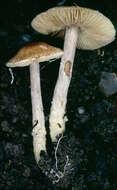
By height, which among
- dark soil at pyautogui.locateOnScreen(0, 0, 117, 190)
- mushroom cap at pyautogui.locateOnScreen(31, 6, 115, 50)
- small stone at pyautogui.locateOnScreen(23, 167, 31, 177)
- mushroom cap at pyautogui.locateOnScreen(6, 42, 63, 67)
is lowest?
small stone at pyautogui.locateOnScreen(23, 167, 31, 177)

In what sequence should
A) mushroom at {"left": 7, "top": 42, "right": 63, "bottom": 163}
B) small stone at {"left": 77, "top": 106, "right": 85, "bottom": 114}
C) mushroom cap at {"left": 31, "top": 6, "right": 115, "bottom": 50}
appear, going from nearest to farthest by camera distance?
mushroom cap at {"left": 31, "top": 6, "right": 115, "bottom": 50} < mushroom at {"left": 7, "top": 42, "right": 63, "bottom": 163} < small stone at {"left": 77, "top": 106, "right": 85, "bottom": 114}

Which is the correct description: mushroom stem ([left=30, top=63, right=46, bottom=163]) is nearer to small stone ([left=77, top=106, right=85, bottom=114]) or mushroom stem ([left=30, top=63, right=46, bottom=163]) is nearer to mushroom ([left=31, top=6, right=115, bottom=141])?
mushroom ([left=31, top=6, right=115, bottom=141])

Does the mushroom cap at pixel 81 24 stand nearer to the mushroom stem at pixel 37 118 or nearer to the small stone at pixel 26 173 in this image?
the mushroom stem at pixel 37 118

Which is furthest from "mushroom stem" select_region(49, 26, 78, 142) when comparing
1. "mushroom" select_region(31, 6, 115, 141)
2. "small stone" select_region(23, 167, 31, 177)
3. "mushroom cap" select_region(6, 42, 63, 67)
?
"small stone" select_region(23, 167, 31, 177)

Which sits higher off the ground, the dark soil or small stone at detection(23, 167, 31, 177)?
the dark soil

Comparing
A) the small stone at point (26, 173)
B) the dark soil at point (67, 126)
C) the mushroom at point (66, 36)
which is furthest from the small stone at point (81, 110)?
the small stone at point (26, 173)

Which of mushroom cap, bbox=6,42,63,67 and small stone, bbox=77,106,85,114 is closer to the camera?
mushroom cap, bbox=6,42,63,67
